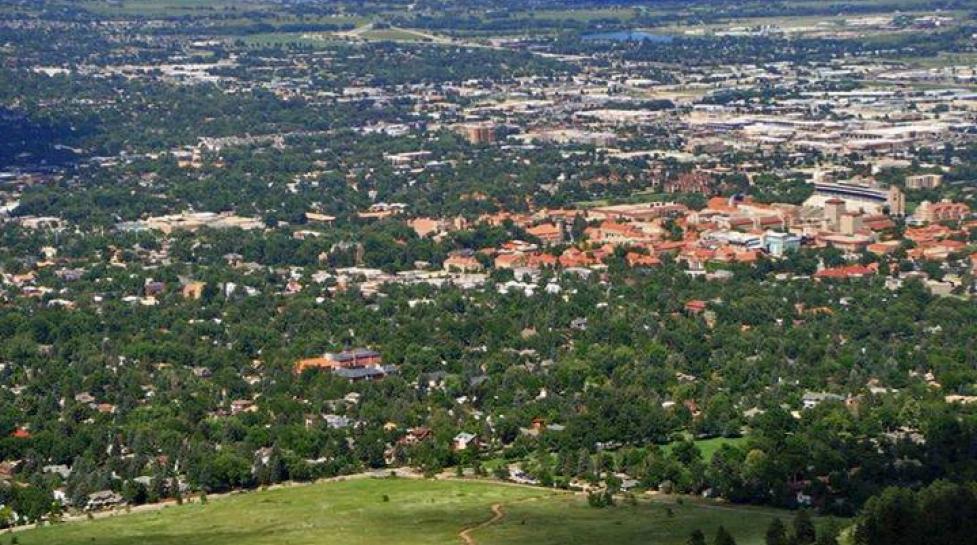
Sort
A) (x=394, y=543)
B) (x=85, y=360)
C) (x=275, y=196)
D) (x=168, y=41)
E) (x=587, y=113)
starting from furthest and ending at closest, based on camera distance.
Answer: (x=168, y=41)
(x=587, y=113)
(x=275, y=196)
(x=85, y=360)
(x=394, y=543)

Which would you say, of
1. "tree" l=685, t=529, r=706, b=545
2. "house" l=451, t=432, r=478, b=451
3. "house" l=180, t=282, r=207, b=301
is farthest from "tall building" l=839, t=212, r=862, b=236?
"tree" l=685, t=529, r=706, b=545

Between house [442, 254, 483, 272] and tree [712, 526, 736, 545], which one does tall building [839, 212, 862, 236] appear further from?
tree [712, 526, 736, 545]

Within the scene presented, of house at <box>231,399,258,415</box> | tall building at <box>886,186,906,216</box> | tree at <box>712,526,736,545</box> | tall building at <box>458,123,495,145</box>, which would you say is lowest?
tall building at <box>458,123,495,145</box>

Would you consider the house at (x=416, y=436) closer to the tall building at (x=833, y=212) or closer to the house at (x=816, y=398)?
the house at (x=816, y=398)

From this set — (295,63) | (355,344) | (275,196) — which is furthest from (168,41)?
(355,344)

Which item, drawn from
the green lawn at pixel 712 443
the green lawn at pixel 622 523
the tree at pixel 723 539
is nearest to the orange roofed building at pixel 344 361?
the green lawn at pixel 712 443

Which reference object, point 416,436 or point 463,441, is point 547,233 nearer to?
point 416,436

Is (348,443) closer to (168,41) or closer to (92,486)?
(92,486)
